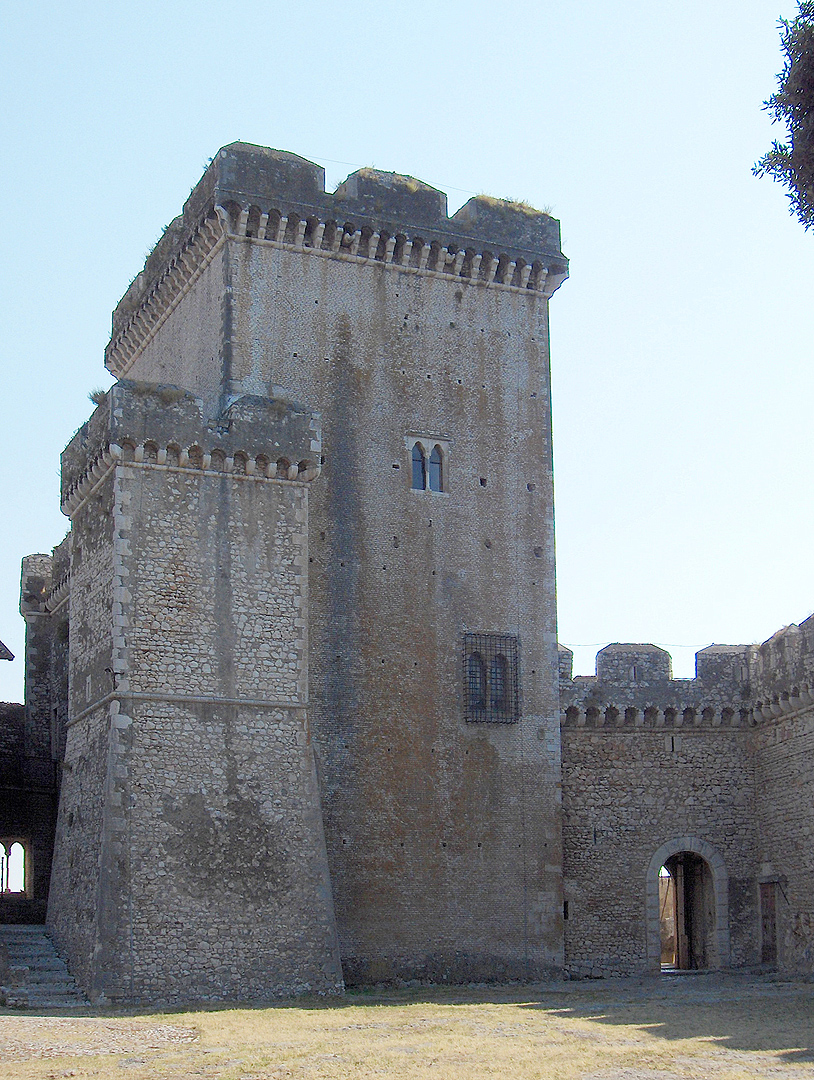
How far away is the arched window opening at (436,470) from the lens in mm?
25953

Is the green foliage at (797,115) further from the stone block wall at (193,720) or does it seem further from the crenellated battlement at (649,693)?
the crenellated battlement at (649,693)

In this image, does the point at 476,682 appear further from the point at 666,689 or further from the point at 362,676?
the point at 666,689

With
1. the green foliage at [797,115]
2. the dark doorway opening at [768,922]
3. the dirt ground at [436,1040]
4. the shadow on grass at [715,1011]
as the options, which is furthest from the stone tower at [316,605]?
the green foliage at [797,115]

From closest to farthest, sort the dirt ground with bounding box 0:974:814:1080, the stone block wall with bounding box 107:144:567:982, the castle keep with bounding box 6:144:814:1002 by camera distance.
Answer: the dirt ground with bounding box 0:974:814:1080 < the castle keep with bounding box 6:144:814:1002 < the stone block wall with bounding box 107:144:567:982

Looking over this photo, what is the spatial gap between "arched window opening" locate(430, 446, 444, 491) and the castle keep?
0.04 m

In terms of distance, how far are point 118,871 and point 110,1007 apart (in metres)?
1.80

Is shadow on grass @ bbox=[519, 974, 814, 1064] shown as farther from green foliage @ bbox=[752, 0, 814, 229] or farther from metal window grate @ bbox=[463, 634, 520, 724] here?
green foliage @ bbox=[752, 0, 814, 229]

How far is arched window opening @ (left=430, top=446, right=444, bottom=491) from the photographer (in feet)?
85.1

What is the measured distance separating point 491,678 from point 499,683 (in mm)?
183

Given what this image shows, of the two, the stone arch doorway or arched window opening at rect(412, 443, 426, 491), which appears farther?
the stone arch doorway

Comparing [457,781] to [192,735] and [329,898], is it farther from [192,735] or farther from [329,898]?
[192,735]

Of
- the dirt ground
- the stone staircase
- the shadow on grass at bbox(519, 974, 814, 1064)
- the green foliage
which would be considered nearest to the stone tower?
the stone staircase

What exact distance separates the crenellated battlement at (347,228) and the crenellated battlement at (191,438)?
409 cm

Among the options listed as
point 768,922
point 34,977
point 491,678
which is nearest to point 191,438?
point 491,678
